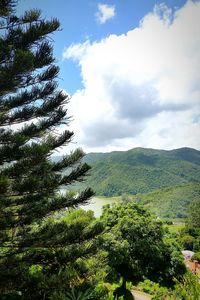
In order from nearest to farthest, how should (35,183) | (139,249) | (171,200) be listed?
(35,183), (139,249), (171,200)

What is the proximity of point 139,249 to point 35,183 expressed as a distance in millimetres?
14214

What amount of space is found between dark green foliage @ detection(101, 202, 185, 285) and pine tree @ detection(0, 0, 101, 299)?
10069mm

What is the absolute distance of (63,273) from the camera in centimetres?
818

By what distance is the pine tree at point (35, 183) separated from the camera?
26.8ft

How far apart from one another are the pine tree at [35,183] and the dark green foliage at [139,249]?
1007cm

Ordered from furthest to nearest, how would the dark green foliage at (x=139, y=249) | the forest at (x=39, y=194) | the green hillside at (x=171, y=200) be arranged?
the green hillside at (x=171, y=200), the dark green foliage at (x=139, y=249), the forest at (x=39, y=194)

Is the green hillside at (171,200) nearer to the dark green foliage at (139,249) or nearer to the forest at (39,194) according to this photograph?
the dark green foliage at (139,249)

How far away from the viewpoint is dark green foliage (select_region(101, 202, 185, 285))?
63.8ft

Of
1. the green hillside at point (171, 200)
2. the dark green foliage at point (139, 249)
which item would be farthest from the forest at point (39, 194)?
the green hillside at point (171, 200)

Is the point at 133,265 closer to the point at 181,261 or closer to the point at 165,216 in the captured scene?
the point at 181,261

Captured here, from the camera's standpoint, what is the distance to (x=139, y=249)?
66.9ft

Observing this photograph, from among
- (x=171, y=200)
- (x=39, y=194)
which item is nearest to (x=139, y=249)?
(x=39, y=194)

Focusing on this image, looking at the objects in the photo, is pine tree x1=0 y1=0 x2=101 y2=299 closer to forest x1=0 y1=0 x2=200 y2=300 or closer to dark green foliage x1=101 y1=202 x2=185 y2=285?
forest x1=0 y1=0 x2=200 y2=300

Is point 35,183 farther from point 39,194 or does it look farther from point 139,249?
point 139,249
